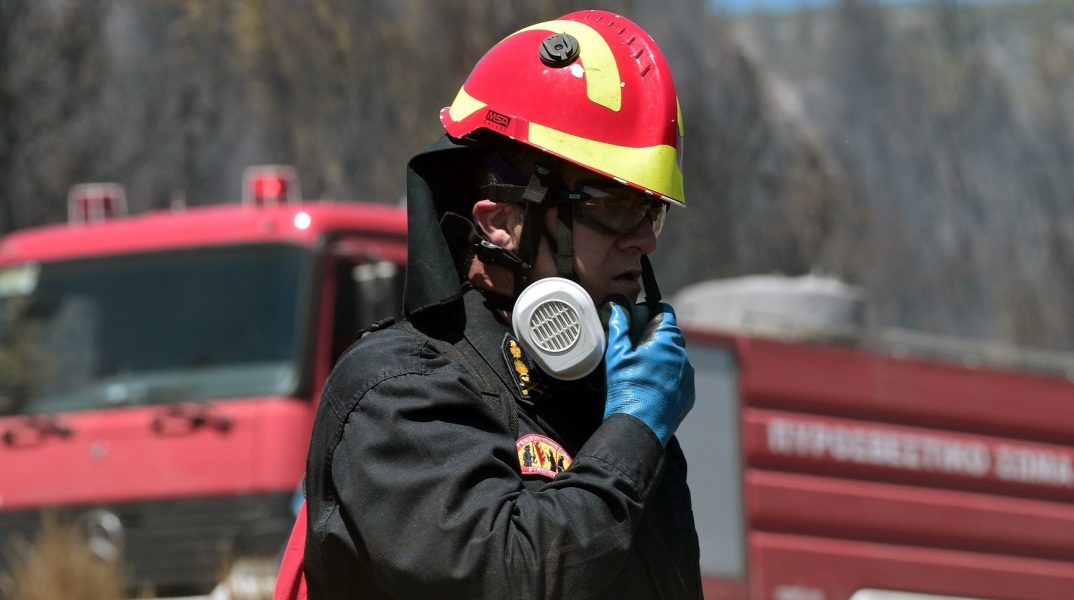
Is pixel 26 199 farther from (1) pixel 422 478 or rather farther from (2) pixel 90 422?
(1) pixel 422 478

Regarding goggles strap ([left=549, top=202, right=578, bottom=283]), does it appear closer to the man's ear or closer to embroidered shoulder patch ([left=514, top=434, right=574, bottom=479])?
the man's ear

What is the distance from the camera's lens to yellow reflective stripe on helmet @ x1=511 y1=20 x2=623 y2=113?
2.35 meters

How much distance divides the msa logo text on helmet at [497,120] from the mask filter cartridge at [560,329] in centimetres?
25

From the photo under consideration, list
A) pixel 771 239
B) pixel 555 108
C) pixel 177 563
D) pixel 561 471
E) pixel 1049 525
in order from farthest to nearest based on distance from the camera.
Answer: pixel 771 239
pixel 1049 525
pixel 177 563
pixel 555 108
pixel 561 471

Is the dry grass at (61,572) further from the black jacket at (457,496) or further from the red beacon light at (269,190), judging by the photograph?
the black jacket at (457,496)

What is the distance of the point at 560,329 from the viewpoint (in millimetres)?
2219

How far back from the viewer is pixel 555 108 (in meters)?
2.34

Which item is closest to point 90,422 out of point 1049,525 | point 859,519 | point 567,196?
point 859,519

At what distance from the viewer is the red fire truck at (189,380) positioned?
6.54m

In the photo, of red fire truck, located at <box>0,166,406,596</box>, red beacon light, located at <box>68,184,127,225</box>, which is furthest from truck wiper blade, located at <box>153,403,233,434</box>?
red beacon light, located at <box>68,184,127,225</box>

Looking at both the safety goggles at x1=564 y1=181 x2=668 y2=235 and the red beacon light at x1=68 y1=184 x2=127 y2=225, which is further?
the red beacon light at x1=68 y1=184 x2=127 y2=225

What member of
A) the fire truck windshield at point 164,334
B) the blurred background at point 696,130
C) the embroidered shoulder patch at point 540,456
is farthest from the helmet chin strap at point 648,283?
the blurred background at point 696,130

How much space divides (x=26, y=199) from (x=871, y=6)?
29.1 metres

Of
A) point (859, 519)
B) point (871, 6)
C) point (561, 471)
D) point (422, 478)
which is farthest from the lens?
point (871, 6)
